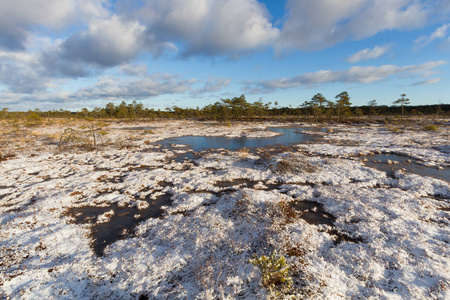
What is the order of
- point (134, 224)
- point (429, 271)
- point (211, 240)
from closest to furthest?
point (429, 271) → point (211, 240) → point (134, 224)

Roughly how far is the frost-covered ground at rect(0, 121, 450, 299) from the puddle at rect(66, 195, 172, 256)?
13 cm

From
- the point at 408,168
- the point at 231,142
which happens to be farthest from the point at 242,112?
the point at 408,168

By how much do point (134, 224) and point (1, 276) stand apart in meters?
4.19

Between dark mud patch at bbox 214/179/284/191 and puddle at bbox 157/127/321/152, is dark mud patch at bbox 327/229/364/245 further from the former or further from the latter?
puddle at bbox 157/127/321/152

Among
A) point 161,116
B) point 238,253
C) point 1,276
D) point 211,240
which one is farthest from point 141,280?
point 161,116

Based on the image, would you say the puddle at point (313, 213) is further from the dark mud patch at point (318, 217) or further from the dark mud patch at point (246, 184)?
the dark mud patch at point (246, 184)

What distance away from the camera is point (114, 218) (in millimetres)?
9539

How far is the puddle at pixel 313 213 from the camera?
357 inches

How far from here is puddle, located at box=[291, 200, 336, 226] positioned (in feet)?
29.8

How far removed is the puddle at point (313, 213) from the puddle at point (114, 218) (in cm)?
767

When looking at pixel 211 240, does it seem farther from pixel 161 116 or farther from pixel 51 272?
pixel 161 116

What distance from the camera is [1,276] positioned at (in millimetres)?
5926

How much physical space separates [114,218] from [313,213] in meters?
10.6

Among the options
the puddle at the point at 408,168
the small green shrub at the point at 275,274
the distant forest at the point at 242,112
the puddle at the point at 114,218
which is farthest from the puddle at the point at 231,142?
the distant forest at the point at 242,112
